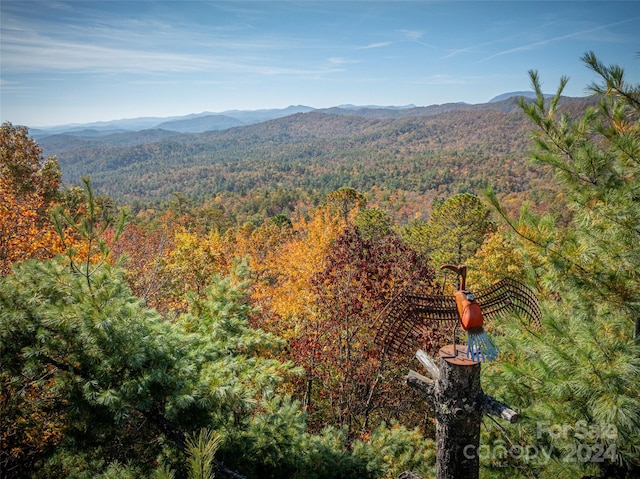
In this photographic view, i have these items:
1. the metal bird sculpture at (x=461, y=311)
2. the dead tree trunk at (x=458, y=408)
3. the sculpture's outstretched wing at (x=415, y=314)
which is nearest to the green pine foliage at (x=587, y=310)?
the metal bird sculpture at (x=461, y=311)

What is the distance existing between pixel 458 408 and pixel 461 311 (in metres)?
0.76

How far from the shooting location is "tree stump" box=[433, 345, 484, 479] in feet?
9.70

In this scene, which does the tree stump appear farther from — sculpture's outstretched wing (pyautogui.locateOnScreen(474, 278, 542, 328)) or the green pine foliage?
the green pine foliage

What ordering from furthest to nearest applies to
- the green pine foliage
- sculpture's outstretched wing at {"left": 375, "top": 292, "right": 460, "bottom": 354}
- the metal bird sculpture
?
the green pine foliage < sculpture's outstretched wing at {"left": 375, "top": 292, "right": 460, "bottom": 354} < the metal bird sculpture

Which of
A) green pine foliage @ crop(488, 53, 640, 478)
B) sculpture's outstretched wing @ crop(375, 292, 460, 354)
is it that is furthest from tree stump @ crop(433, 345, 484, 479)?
green pine foliage @ crop(488, 53, 640, 478)

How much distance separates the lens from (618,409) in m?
3.00

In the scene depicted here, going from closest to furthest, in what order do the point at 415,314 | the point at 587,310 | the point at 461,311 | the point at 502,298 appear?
1. the point at 461,311
2. the point at 415,314
3. the point at 502,298
4. the point at 587,310

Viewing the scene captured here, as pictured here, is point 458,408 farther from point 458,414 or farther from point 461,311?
point 461,311

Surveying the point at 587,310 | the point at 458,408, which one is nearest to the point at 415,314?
the point at 458,408

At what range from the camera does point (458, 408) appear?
2961 millimetres

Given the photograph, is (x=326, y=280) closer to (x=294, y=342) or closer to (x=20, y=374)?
(x=294, y=342)

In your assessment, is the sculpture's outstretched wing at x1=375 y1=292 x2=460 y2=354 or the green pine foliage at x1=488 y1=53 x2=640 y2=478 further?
the green pine foliage at x1=488 y1=53 x2=640 y2=478

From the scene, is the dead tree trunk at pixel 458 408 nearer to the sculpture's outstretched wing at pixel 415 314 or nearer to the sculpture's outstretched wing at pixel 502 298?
the sculpture's outstretched wing at pixel 415 314

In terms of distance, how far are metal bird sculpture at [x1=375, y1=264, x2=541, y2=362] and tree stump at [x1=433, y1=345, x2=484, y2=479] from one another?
15cm
